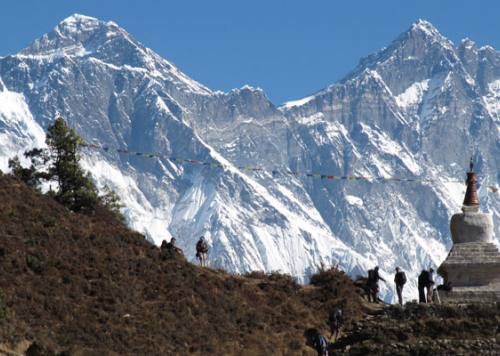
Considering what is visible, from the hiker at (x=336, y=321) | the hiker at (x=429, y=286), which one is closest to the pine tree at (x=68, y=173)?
the hiker at (x=429, y=286)

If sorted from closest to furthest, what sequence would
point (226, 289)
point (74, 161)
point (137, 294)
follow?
1. point (137, 294)
2. point (226, 289)
3. point (74, 161)

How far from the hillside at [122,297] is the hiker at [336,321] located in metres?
1.31

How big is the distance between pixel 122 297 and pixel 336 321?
8372mm

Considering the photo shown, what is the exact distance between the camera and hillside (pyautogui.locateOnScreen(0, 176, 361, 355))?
5678 cm

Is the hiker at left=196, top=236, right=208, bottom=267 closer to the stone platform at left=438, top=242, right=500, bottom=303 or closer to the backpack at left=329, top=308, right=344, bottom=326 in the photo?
the stone platform at left=438, top=242, right=500, bottom=303

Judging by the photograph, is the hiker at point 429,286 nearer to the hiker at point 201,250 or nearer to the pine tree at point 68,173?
the hiker at point 201,250

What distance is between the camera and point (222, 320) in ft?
210

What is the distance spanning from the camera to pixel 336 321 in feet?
209

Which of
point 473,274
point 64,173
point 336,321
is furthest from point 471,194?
point 64,173

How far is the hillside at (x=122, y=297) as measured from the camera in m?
56.8

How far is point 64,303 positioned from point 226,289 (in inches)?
430

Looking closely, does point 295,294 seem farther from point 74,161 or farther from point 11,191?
point 74,161

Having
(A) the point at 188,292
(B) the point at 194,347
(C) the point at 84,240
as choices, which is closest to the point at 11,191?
(C) the point at 84,240

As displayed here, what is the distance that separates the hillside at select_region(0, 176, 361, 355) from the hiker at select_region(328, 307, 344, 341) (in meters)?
1.31
